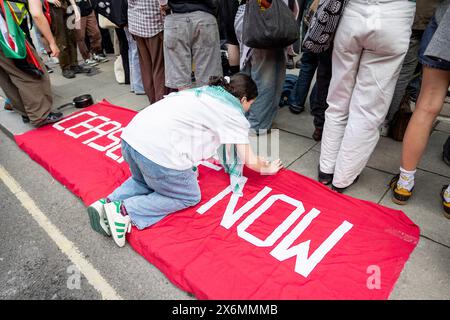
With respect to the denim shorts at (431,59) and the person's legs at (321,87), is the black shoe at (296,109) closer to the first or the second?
the person's legs at (321,87)

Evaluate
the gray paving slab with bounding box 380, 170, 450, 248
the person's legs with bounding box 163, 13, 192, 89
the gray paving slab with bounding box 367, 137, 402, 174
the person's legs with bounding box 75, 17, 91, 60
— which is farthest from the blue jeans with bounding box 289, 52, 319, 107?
the person's legs with bounding box 75, 17, 91, 60

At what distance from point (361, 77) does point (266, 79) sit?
996 mm

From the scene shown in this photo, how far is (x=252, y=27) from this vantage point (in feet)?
7.77

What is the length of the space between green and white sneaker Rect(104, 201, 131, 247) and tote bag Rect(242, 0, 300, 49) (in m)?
1.57

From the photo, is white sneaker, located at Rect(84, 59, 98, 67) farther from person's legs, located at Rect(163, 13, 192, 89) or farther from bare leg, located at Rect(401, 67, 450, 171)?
bare leg, located at Rect(401, 67, 450, 171)

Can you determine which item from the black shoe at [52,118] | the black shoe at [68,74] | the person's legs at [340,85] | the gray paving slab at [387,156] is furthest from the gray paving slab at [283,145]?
the black shoe at [68,74]

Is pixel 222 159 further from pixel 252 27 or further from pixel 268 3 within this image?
pixel 268 3

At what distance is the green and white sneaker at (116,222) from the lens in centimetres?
191

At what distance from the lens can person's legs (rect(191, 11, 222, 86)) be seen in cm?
288

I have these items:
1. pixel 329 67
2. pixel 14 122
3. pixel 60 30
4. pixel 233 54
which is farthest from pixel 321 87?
pixel 60 30

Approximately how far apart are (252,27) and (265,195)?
1265mm

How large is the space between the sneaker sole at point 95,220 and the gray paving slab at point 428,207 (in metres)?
1.90

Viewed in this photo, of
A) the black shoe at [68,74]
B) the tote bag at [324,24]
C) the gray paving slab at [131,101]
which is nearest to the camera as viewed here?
the tote bag at [324,24]

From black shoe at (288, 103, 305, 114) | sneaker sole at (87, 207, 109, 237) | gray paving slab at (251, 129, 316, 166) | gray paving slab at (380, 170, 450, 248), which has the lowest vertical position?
gray paving slab at (251, 129, 316, 166)
